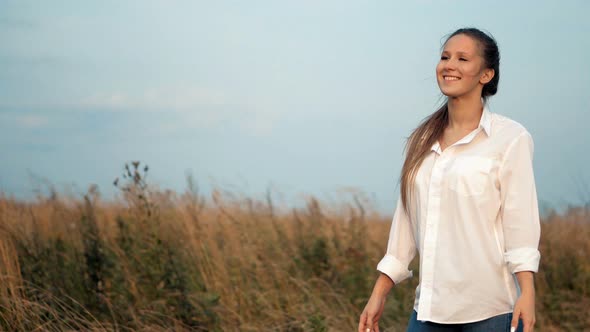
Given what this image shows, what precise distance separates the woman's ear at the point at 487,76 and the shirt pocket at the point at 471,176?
1.19 ft

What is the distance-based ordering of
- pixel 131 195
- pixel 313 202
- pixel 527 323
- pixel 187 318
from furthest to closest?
pixel 313 202 → pixel 131 195 → pixel 187 318 → pixel 527 323

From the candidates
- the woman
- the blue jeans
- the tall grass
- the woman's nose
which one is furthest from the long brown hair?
the tall grass

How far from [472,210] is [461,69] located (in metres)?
0.55

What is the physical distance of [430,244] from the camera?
8.51 ft

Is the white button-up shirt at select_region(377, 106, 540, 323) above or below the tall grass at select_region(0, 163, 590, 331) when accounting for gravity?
above

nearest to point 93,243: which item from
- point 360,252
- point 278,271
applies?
point 278,271

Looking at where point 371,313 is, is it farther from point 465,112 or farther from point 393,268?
point 465,112

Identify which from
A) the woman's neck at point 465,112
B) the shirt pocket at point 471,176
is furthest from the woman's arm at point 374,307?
the woman's neck at point 465,112

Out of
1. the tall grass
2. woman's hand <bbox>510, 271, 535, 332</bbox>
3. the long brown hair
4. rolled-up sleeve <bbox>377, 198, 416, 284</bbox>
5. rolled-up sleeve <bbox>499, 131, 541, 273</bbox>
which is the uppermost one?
the long brown hair

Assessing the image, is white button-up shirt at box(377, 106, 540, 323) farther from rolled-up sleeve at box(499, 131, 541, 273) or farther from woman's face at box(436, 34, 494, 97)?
Answer: woman's face at box(436, 34, 494, 97)

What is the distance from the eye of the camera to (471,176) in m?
2.52

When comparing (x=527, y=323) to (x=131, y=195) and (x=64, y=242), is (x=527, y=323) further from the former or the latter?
(x=64, y=242)

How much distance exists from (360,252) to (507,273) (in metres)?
4.40

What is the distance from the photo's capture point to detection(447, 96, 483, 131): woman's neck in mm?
2711
